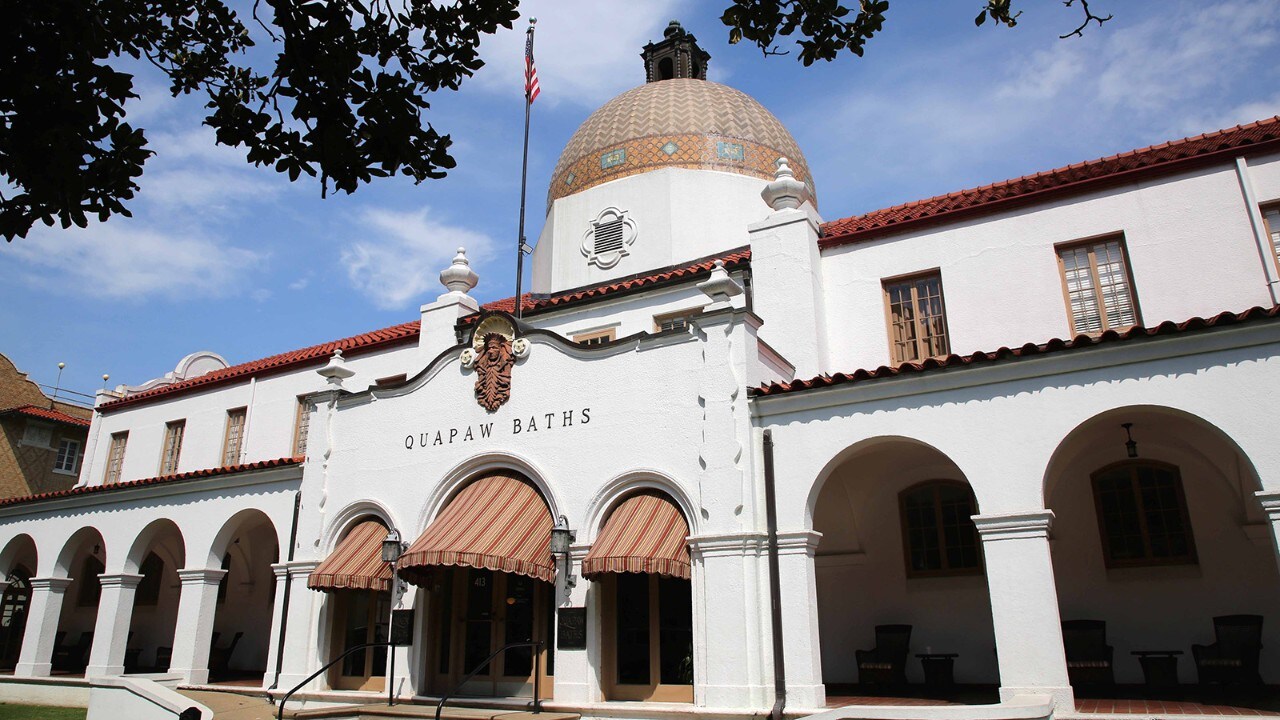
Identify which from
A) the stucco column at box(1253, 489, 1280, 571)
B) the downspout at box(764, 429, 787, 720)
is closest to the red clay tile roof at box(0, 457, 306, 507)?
the downspout at box(764, 429, 787, 720)

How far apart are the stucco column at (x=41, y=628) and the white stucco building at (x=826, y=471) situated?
2.39 meters

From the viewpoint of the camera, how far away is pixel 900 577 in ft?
46.9

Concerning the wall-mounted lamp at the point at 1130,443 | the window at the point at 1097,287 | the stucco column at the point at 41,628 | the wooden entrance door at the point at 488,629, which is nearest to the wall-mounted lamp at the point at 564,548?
the wooden entrance door at the point at 488,629

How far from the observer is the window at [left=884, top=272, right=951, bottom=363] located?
1480 cm

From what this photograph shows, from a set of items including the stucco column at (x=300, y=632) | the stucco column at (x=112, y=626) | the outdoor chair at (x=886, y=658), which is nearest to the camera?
the outdoor chair at (x=886, y=658)

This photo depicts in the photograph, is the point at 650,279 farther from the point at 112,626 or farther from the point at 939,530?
the point at 112,626

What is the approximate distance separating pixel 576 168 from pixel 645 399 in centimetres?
997

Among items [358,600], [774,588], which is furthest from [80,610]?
[774,588]

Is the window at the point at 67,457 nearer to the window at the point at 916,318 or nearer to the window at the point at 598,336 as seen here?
the window at the point at 598,336

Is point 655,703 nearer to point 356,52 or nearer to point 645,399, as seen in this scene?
point 645,399

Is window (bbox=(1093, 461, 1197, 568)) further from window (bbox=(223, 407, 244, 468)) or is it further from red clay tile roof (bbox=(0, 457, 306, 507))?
window (bbox=(223, 407, 244, 468))

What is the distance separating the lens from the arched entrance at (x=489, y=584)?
1320cm

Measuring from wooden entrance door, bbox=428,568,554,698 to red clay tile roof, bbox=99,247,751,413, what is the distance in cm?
537

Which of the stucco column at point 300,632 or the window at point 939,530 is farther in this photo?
the stucco column at point 300,632
